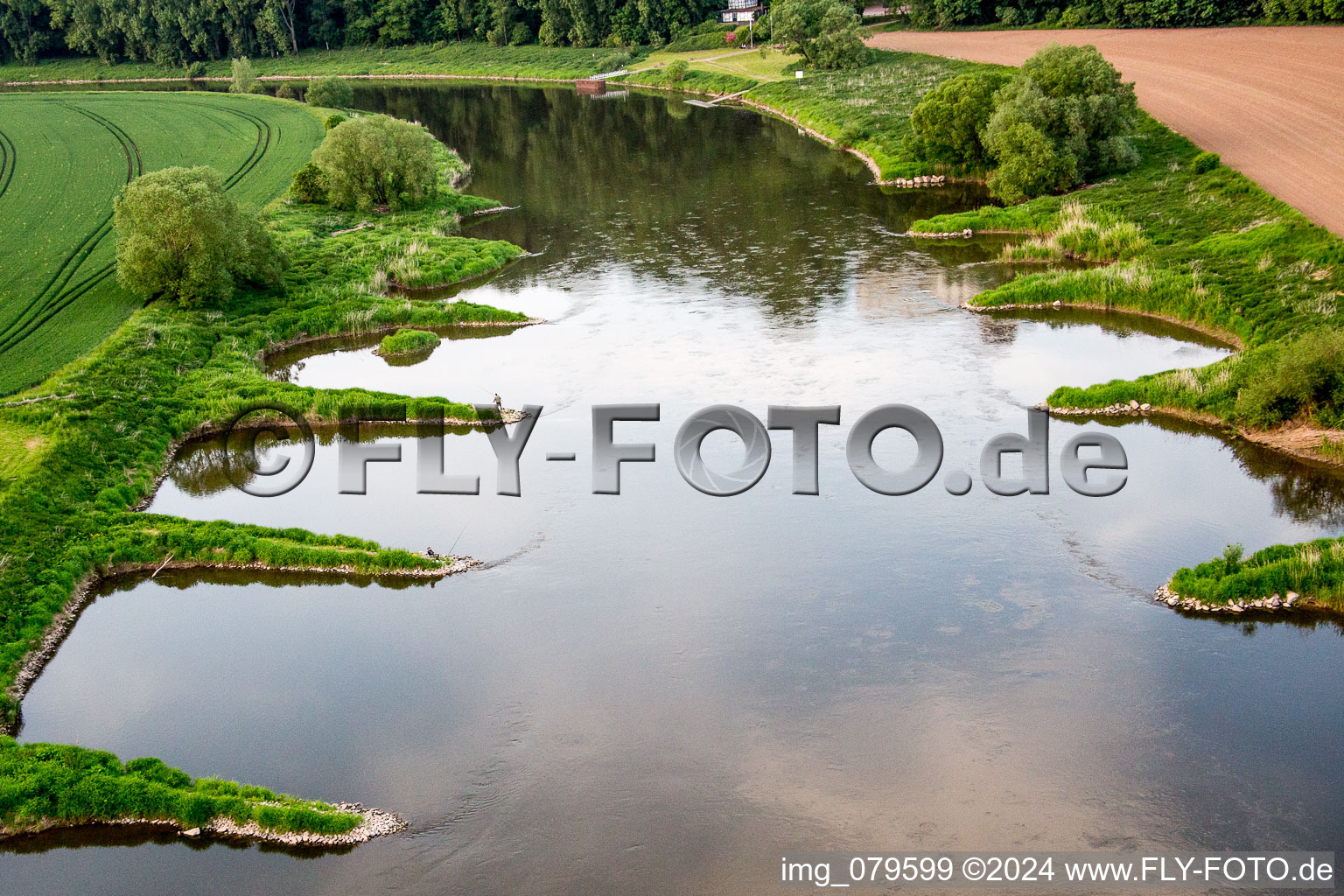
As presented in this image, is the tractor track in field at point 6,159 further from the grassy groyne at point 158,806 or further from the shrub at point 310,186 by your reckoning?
the grassy groyne at point 158,806

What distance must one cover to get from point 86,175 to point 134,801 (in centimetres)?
6375

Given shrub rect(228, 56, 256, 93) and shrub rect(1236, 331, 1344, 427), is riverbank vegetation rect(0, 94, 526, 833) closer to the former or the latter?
shrub rect(1236, 331, 1344, 427)

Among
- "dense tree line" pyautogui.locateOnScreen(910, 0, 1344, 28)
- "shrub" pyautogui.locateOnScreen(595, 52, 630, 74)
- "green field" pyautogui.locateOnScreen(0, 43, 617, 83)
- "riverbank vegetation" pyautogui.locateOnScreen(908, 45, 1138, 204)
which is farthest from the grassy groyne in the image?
"green field" pyautogui.locateOnScreen(0, 43, 617, 83)

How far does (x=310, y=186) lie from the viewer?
218 feet

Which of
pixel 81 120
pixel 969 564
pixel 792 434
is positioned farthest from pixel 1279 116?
pixel 81 120

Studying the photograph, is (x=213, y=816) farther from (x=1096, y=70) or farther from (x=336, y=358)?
(x=1096, y=70)

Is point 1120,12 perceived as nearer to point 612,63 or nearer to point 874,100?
point 874,100

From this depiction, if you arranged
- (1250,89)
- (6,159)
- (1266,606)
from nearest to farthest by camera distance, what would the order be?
(1266,606) → (1250,89) → (6,159)

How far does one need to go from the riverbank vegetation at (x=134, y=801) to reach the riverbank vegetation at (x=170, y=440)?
3 cm

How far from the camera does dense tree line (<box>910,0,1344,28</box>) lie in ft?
284

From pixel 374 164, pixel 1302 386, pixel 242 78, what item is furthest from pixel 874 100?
pixel 242 78

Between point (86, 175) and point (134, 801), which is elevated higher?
point (86, 175)

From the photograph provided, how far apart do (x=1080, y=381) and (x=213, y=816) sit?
3068 centimetres

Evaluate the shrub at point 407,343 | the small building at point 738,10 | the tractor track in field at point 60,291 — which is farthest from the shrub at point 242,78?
the shrub at point 407,343
